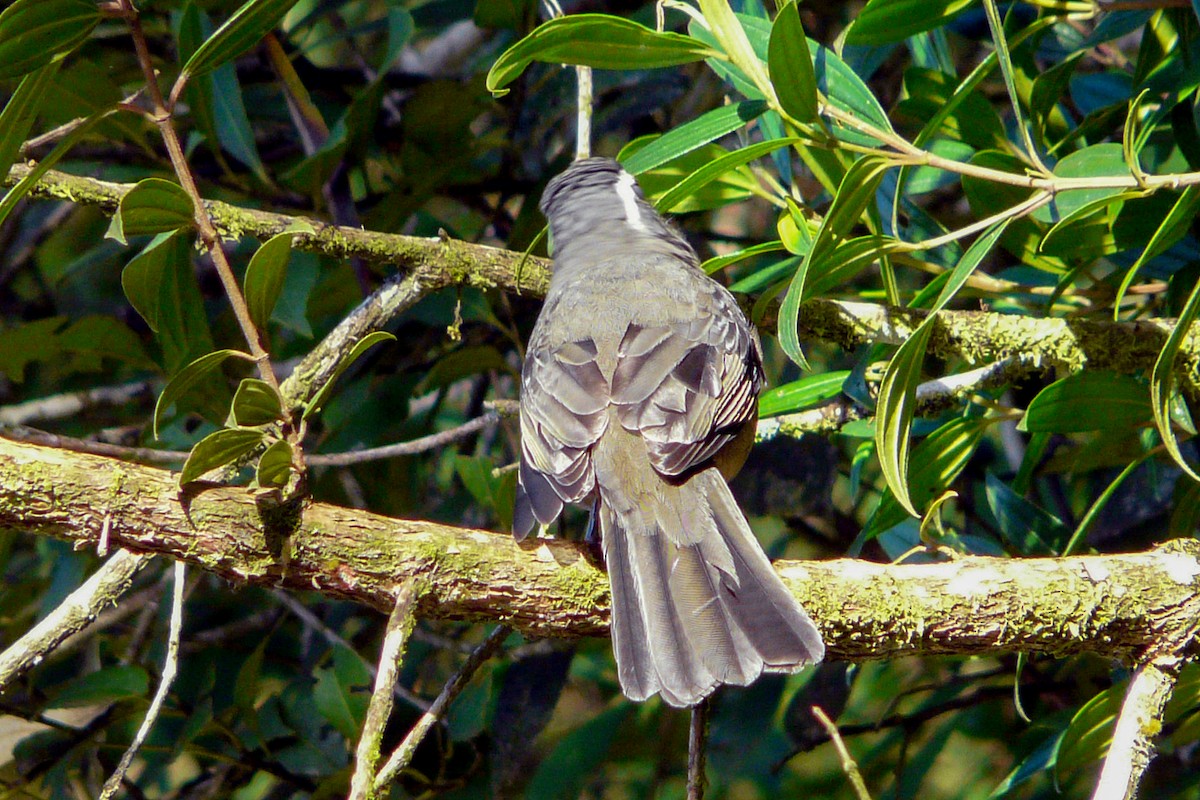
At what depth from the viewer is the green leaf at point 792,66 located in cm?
238

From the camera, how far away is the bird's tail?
246 centimetres

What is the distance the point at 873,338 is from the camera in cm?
313

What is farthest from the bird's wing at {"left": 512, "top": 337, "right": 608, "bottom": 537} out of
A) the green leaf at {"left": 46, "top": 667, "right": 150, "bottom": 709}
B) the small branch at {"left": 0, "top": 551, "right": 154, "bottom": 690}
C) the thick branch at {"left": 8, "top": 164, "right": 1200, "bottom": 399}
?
the green leaf at {"left": 46, "top": 667, "right": 150, "bottom": 709}

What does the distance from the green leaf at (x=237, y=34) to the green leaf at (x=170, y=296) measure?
0.37 metres

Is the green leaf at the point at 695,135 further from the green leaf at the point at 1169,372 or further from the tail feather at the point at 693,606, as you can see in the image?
the green leaf at the point at 1169,372

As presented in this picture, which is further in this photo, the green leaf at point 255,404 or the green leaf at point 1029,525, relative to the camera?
the green leaf at point 1029,525

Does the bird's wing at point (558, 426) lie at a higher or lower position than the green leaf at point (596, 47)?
lower

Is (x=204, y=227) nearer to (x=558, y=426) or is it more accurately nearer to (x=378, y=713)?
(x=378, y=713)

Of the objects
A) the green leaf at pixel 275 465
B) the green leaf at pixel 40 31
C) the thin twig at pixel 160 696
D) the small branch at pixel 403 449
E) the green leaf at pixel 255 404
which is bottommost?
the small branch at pixel 403 449

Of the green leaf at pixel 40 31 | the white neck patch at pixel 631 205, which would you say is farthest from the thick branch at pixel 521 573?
the white neck patch at pixel 631 205

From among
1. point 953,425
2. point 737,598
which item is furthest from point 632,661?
point 953,425

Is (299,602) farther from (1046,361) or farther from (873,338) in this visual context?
(1046,361)

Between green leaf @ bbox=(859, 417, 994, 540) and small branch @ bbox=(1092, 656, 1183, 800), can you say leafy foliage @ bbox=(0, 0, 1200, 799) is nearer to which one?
green leaf @ bbox=(859, 417, 994, 540)

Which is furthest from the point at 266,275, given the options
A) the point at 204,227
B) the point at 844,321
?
the point at 844,321
